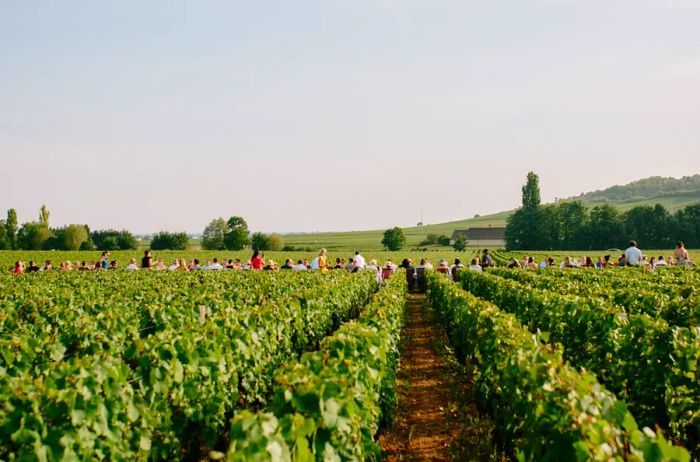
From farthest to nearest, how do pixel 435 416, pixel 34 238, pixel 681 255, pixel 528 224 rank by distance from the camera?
pixel 34 238, pixel 528 224, pixel 681 255, pixel 435 416

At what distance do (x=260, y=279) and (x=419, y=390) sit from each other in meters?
9.67

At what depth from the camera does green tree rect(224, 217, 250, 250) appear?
9788cm

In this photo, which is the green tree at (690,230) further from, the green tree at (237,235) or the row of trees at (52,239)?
the row of trees at (52,239)

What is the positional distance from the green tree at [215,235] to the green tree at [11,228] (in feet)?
103

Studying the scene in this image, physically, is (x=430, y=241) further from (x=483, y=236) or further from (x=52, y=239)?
(x=52, y=239)

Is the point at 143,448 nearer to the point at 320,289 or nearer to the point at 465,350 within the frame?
the point at 465,350

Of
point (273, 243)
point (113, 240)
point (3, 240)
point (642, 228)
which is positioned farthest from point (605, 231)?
point (3, 240)

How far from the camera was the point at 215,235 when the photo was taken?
10219cm

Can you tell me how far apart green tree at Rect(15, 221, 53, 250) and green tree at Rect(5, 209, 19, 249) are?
72 cm

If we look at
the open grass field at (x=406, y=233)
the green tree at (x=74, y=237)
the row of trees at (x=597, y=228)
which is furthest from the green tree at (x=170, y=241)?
the row of trees at (x=597, y=228)

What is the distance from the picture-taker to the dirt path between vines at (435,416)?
664 cm

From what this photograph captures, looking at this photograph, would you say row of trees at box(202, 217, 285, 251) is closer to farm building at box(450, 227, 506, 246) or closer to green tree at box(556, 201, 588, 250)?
green tree at box(556, 201, 588, 250)

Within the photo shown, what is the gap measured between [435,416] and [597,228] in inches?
3546

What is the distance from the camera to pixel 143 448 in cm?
481
